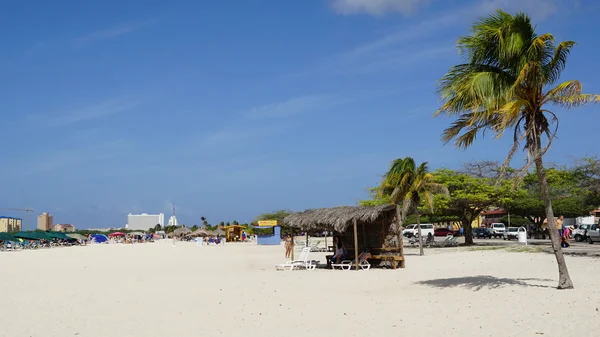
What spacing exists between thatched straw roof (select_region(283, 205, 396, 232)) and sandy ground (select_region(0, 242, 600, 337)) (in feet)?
6.80

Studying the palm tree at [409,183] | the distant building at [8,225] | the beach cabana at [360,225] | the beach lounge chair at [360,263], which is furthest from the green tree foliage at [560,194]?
the distant building at [8,225]

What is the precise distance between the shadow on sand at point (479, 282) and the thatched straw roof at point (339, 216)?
4.62m

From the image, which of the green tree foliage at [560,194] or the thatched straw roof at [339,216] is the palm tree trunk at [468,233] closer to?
the green tree foliage at [560,194]

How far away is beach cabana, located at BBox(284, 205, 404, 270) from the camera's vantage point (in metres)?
18.8

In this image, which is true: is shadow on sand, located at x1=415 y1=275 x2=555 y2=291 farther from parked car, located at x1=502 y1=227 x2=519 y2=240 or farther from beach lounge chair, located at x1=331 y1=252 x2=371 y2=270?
parked car, located at x1=502 y1=227 x2=519 y2=240

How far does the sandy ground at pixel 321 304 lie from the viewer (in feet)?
28.1

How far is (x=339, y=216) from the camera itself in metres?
19.5

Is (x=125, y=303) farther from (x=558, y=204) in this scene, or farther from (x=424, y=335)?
(x=558, y=204)

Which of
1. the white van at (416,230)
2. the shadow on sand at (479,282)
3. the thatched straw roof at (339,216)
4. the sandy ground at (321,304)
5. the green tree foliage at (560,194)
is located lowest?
the sandy ground at (321,304)

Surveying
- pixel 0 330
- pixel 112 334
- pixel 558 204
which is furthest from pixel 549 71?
pixel 558 204

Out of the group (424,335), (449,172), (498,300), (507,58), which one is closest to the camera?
(424,335)

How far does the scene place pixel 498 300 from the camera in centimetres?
1048

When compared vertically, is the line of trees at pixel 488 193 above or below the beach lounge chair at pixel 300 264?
above

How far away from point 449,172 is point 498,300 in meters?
24.1
